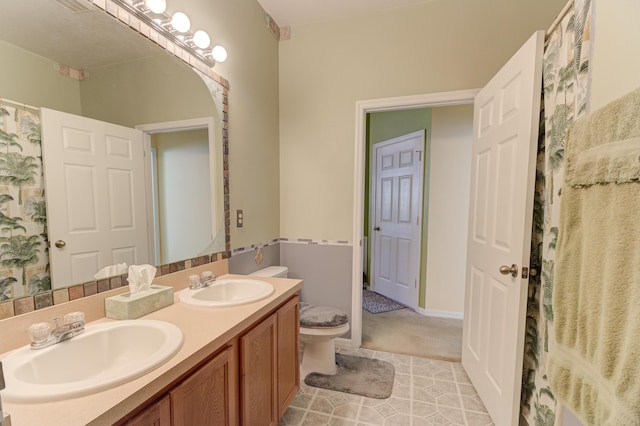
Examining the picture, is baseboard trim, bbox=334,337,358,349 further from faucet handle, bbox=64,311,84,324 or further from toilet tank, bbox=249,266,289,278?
faucet handle, bbox=64,311,84,324

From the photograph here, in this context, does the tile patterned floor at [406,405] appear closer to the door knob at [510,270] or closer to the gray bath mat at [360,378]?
the gray bath mat at [360,378]

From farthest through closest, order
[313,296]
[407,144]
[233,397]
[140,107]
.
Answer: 1. [407,144]
2. [313,296]
3. [140,107]
4. [233,397]

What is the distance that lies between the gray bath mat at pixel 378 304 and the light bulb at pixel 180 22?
9.69ft

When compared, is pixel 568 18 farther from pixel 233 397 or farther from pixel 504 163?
pixel 233 397

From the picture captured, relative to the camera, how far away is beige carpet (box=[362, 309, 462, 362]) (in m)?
2.33

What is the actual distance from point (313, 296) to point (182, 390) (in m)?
1.70

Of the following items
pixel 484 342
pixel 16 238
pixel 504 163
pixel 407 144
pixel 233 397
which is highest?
pixel 407 144

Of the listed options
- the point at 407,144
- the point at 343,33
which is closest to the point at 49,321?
the point at 343,33

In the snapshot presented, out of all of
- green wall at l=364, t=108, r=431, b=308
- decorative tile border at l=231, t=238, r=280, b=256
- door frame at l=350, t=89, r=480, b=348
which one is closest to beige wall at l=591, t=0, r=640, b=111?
door frame at l=350, t=89, r=480, b=348

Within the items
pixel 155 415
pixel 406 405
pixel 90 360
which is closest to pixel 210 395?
pixel 155 415

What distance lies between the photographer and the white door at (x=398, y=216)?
3119 mm

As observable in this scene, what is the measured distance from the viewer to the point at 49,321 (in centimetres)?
90

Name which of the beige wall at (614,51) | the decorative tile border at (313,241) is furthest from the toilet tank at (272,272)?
the beige wall at (614,51)

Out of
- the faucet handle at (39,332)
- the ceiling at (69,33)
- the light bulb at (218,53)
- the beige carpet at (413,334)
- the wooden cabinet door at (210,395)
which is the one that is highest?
the light bulb at (218,53)
